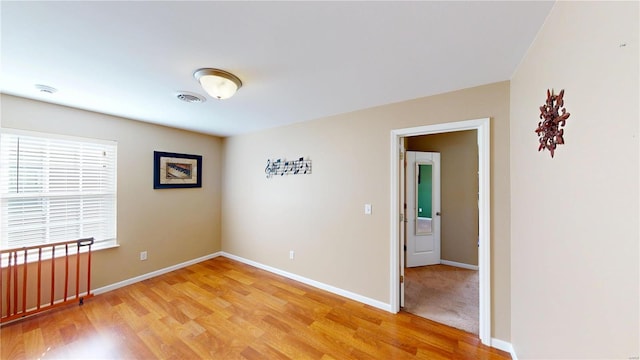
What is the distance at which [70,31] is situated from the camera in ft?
4.31

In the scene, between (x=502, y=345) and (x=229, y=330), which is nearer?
(x=502, y=345)

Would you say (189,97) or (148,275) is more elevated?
(189,97)

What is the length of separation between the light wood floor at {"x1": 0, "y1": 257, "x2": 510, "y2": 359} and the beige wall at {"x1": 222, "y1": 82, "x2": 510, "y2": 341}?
39 centimetres

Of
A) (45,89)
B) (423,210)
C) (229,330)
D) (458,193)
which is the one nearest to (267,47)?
(45,89)

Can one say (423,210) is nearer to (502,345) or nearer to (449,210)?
(449,210)

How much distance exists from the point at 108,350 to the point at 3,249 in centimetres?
164

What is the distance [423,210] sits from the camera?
395cm

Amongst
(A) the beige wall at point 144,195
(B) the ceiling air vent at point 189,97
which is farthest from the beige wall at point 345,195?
(B) the ceiling air vent at point 189,97

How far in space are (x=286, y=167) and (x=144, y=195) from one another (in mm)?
2150

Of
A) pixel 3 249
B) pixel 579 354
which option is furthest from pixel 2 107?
pixel 579 354

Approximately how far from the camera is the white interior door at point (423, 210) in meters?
3.77

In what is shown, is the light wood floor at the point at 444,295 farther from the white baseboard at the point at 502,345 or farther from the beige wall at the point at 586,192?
the beige wall at the point at 586,192

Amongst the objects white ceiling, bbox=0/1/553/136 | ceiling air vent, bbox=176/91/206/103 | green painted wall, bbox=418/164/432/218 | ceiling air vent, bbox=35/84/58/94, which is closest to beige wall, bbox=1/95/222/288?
white ceiling, bbox=0/1/553/136

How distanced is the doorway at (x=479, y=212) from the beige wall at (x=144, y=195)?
3344 mm
